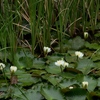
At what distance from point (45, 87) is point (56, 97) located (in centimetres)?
7

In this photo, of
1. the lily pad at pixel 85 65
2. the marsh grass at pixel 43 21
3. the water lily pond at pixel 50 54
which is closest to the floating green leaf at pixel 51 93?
the water lily pond at pixel 50 54

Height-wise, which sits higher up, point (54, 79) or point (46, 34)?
point (46, 34)

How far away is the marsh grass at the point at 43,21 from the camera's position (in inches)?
76.4

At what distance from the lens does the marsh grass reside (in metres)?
1.94

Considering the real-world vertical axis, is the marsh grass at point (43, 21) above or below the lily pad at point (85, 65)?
above

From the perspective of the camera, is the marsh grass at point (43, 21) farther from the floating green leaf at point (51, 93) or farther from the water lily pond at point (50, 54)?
the floating green leaf at point (51, 93)

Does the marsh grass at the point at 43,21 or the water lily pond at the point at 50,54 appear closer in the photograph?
the water lily pond at the point at 50,54

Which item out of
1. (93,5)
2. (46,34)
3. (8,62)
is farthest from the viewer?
(93,5)

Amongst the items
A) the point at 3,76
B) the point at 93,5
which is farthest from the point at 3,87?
the point at 93,5

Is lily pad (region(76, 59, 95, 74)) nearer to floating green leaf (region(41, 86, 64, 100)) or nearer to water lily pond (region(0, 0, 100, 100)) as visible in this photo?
water lily pond (region(0, 0, 100, 100))

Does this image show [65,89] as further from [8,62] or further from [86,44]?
[86,44]

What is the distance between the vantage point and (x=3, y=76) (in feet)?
5.84

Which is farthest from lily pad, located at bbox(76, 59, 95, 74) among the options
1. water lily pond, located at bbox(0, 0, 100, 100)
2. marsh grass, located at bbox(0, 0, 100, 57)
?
marsh grass, located at bbox(0, 0, 100, 57)

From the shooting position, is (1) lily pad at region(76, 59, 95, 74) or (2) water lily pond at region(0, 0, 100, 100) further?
(1) lily pad at region(76, 59, 95, 74)
